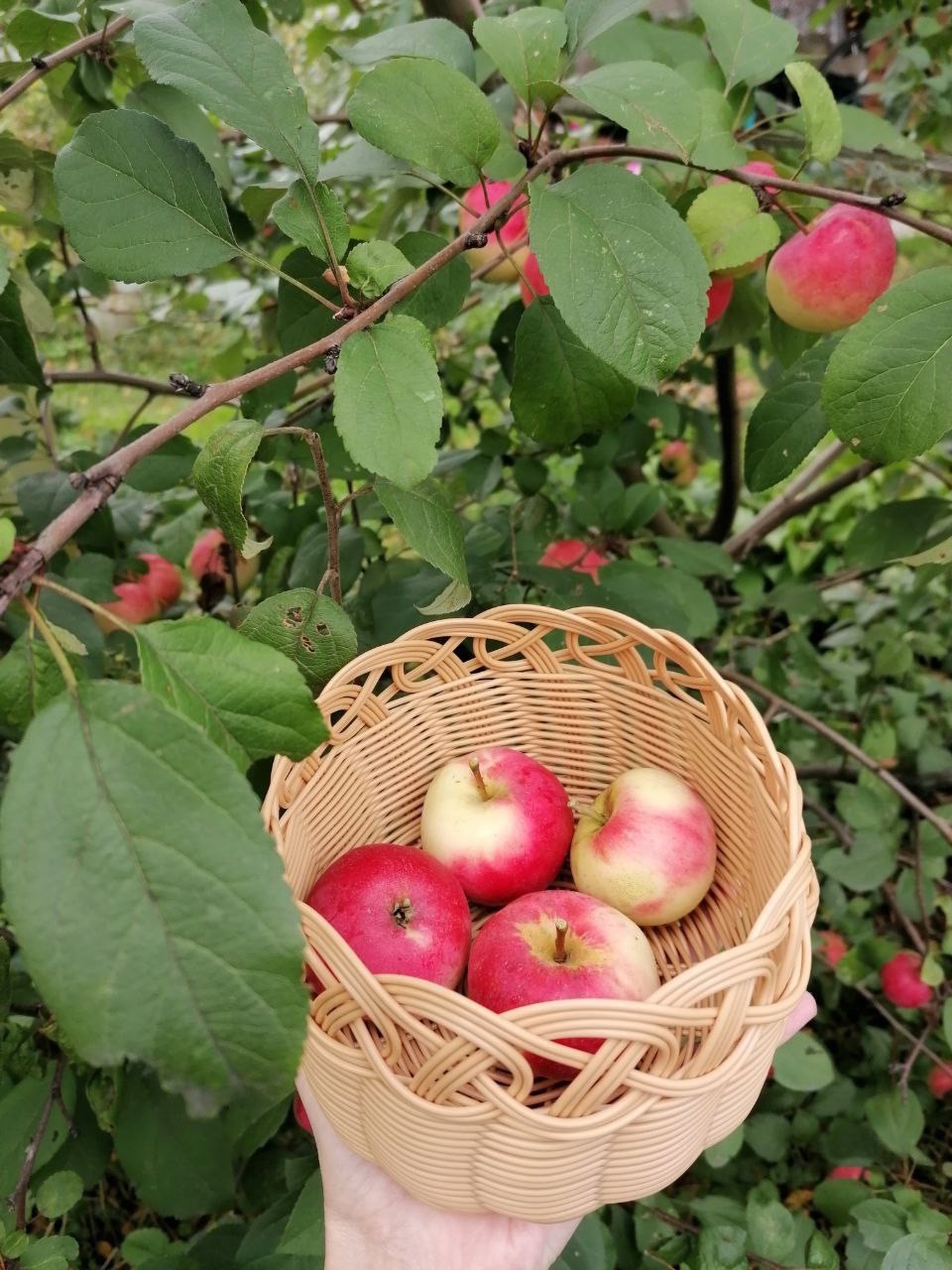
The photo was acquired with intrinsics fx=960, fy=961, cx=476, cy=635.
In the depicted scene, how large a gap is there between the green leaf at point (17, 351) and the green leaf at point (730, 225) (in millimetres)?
552

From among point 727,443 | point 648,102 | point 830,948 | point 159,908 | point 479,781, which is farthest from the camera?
point 727,443

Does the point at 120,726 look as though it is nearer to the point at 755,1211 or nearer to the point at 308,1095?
the point at 308,1095

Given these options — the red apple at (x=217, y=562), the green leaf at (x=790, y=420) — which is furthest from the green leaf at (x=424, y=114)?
the red apple at (x=217, y=562)

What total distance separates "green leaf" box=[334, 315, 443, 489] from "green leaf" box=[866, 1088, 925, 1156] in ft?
3.02

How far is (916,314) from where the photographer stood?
0.66 m

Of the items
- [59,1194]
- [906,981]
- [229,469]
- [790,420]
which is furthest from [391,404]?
[906,981]

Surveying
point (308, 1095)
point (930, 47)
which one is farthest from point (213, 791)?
point (930, 47)

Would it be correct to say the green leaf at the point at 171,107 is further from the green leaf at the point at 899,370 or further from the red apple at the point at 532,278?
the green leaf at the point at 899,370

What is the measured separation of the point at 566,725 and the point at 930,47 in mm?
1243

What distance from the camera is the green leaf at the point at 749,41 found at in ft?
2.56

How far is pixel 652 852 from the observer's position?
82cm

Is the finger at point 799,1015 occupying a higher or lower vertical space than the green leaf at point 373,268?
lower

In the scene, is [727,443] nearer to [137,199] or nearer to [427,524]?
[427,524]

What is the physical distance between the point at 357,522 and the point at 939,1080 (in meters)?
0.96
